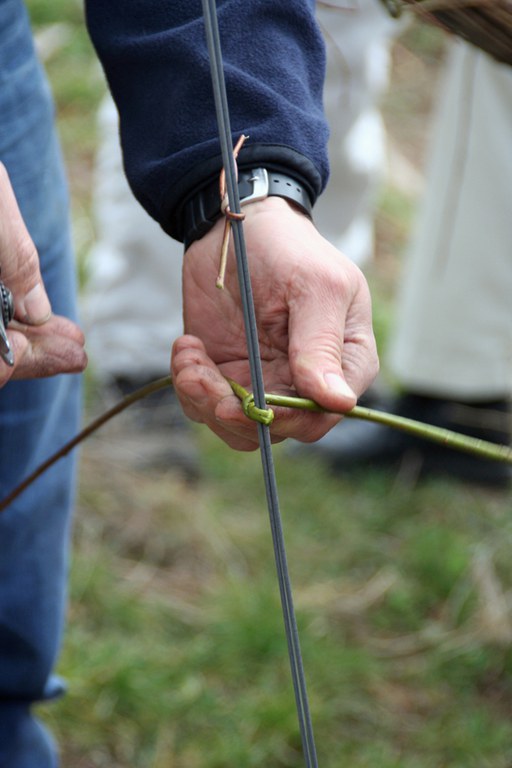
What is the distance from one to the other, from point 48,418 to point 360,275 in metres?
0.47

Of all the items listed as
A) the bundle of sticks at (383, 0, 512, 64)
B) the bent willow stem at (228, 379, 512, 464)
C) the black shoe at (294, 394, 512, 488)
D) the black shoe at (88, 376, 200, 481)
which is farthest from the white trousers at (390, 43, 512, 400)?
the bent willow stem at (228, 379, 512, 464)

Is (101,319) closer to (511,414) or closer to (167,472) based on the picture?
(167,472)

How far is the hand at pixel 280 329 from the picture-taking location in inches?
25.3

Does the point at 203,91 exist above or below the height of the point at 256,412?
above

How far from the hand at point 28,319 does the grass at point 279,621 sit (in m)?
0.80

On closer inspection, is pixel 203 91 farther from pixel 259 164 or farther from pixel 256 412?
pixel 256 412

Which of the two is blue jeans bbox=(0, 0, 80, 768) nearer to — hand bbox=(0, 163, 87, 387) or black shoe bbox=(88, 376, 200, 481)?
hand bbox=(0, 163, 87, 387)

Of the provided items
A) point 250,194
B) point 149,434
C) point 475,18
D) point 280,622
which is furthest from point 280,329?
point 149,434

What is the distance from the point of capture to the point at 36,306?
2.22 ft

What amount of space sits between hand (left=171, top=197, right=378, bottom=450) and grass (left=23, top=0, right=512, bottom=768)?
79 centimetres

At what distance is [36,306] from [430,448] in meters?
1.51

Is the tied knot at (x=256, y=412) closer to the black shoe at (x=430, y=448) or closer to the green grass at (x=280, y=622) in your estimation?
the green grass at (x=280, y=622)

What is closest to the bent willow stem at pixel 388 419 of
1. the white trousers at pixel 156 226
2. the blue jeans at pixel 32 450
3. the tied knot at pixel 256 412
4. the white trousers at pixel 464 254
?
the tied knot at pixel 256 412

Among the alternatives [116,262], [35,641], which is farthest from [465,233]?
[35,641]
